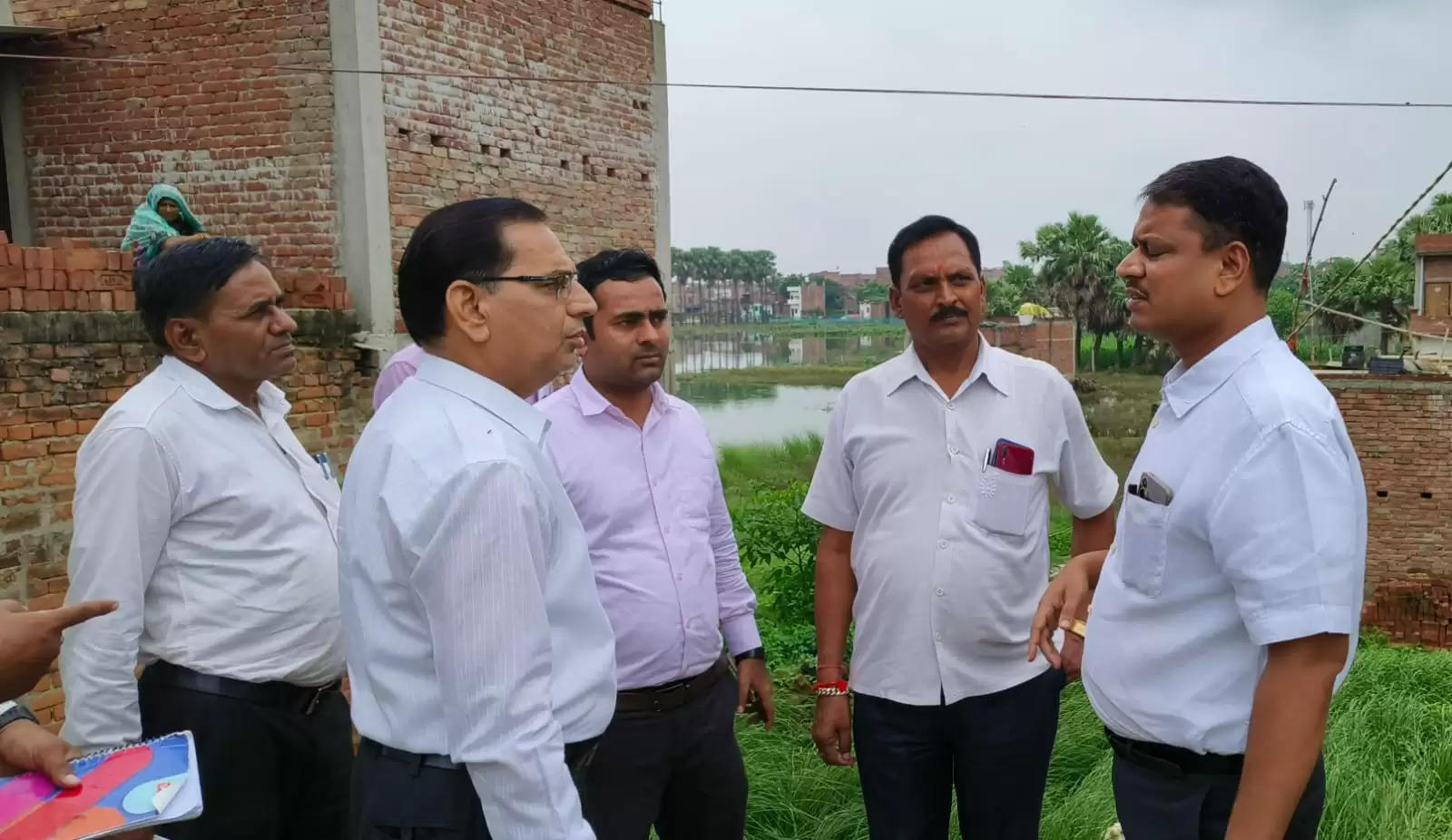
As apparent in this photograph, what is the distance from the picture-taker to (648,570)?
7.75 ft

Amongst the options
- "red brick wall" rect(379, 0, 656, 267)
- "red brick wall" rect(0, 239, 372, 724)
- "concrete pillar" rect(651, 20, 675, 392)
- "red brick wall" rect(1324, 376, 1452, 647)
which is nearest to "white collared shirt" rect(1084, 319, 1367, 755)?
"red brick wall" rect(0, 239, 372, 724)

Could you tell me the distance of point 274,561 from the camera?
2.20 m

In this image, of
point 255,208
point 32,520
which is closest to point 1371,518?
point 255,208

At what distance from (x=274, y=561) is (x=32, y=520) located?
121 inches

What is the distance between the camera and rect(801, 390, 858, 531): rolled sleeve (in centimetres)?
262

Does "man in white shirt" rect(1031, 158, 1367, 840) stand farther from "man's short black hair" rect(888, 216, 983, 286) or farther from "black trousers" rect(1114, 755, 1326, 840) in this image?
"man's short black hair" rect(888, 216, 983, 286)

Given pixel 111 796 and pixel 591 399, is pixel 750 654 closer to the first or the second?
pixel 591 399

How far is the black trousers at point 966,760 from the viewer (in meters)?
2.37

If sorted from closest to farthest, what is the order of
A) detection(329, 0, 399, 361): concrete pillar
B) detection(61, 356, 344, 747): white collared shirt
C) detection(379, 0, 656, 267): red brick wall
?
detection(61, 356, 344, 747): white collared shirt → detection(329, 0, 399, 361): concrete pillar → detection(379, 0, 656, 267): red brick wall

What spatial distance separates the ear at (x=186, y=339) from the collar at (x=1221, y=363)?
209 cm

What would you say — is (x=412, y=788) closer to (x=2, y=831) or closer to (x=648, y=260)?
(x=2, y=831)

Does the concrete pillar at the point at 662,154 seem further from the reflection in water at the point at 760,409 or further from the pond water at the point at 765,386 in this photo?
the reflection in water at the point at 760,409

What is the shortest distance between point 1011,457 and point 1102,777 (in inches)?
67.8

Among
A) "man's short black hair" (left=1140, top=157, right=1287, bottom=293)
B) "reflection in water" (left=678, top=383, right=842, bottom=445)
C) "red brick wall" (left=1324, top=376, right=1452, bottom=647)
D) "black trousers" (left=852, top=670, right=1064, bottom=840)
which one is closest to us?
"man's short black hair" (left=1140, top=157, right=1287, bottom=293)
